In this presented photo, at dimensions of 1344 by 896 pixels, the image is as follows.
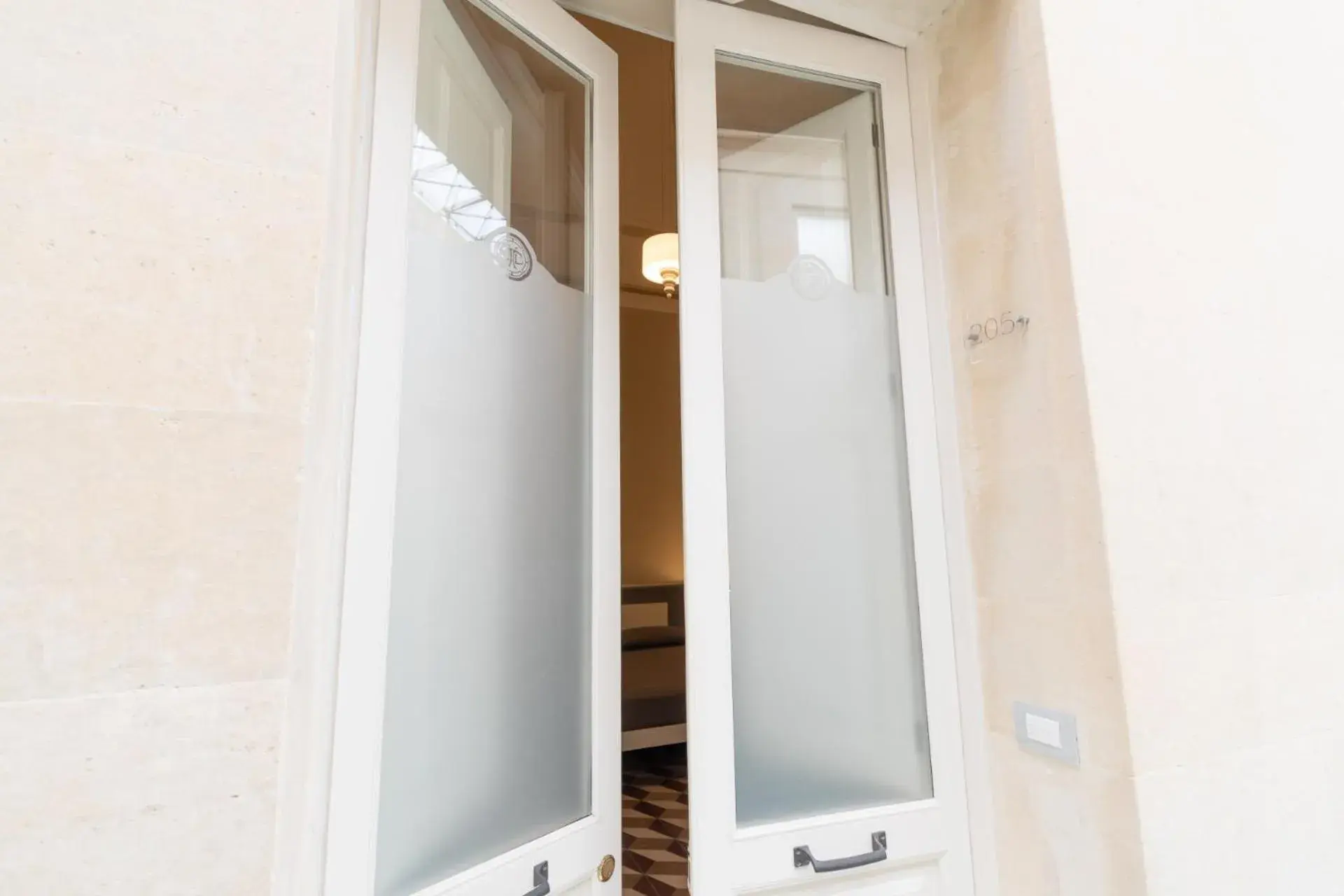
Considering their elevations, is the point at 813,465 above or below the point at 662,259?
below

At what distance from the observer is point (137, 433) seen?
24.4 inches

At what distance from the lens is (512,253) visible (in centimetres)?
113

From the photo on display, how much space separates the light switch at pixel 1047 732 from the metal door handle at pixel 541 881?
838 mm

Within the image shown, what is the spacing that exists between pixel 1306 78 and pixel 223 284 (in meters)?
2.16

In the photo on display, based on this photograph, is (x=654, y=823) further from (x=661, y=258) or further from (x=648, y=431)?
(x=648, y=431)

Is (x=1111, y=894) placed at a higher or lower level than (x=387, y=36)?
lower

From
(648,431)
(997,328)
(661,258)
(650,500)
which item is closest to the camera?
(997,328)

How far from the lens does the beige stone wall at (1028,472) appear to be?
3.35 ft

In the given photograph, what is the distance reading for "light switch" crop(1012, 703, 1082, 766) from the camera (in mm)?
1049

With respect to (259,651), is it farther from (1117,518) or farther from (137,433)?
(1117,518)

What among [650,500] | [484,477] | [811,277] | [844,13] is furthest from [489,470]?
[650,500]

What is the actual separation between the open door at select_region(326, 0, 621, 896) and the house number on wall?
2.33 ft

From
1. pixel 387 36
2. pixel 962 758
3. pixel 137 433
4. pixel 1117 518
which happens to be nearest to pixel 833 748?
pixel 962 758

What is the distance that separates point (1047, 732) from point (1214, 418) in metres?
0.64
